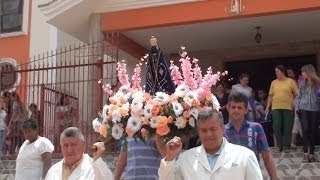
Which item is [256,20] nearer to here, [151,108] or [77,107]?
[77,107]

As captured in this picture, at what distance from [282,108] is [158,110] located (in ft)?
19.3

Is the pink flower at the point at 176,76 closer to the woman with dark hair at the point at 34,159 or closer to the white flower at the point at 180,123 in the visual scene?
the white flower at the point at 180,123

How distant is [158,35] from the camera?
47.8 ft

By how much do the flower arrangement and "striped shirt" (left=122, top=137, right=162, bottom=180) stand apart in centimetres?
48

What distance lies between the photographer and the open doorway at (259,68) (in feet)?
52.5

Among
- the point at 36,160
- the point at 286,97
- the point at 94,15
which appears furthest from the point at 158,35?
the point at 36,160

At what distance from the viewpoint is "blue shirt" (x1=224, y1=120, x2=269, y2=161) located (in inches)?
227

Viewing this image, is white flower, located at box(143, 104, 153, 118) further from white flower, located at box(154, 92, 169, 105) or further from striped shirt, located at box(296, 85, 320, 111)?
striped shirt, located at box(296, 85, 320, 111)

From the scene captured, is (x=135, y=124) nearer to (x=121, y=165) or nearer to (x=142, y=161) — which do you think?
(x=142, y=161)

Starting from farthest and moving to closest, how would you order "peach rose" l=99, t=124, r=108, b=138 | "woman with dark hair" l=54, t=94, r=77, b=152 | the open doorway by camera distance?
the open doorway → "woman with dark hair" l=54, t=94, r=77, b=152 → "peach rose" l=99, t=124, r=108, b=138

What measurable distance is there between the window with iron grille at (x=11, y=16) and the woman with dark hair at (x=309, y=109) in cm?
1172

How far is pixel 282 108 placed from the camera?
35.4 ft

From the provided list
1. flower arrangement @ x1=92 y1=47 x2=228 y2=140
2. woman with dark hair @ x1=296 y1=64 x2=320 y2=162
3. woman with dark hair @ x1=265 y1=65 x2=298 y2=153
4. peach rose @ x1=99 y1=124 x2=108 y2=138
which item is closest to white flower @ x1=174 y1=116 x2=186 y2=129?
flower arrangement @ x1=92 y1=47 x2=228 y2=140

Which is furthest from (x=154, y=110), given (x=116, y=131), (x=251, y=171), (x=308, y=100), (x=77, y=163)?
(x=308, y=100)
